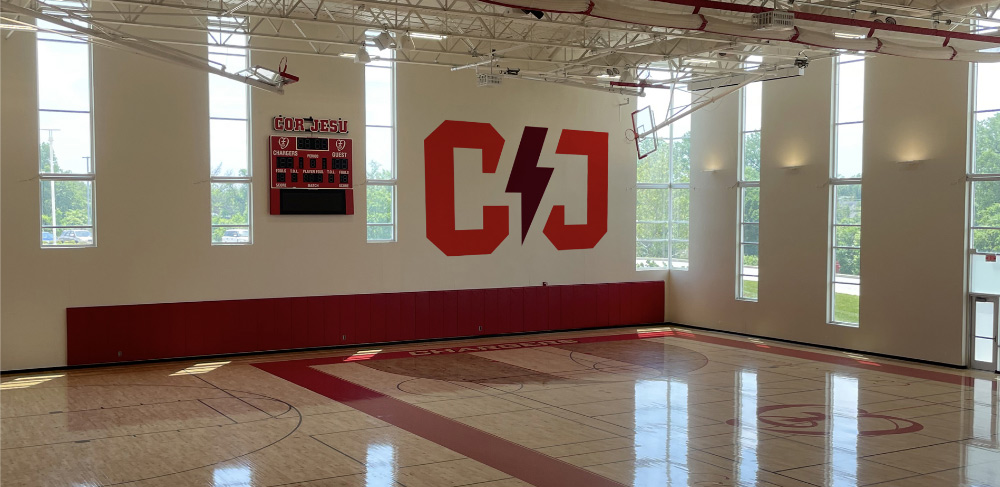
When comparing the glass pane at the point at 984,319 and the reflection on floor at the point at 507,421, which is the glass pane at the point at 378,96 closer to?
the reflection on floor at the point at 507,421

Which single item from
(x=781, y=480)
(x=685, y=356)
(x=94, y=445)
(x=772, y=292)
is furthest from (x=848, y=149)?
(x=94, y=445)

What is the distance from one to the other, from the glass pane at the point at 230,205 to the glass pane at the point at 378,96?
9.94ft

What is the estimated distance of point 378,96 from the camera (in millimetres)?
18750

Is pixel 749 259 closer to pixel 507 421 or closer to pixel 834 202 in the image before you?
pixel 834 202

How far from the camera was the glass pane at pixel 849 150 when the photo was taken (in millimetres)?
17891

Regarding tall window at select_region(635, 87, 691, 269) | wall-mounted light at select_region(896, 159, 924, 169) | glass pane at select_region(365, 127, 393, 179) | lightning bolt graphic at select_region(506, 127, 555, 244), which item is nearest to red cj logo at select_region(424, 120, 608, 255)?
lightning bolt graphic at select_region(506, 127, 555, 244)

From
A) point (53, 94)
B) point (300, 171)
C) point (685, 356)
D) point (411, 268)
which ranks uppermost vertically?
point (53, 94)

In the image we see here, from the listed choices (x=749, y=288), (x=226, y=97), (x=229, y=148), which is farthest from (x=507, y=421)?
(x=749, y=288)

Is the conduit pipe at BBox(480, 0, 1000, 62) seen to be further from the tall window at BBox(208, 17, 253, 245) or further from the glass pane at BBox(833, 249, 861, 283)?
the tall window at BBox(208, 17, 253, 245)

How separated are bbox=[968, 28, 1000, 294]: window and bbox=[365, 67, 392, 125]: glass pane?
37.2 ft

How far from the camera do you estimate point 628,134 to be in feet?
71.7

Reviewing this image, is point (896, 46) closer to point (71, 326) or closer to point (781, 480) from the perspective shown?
point (781, 480)

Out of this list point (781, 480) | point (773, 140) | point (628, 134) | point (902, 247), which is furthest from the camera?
point (628, 134)

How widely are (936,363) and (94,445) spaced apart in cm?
1432
